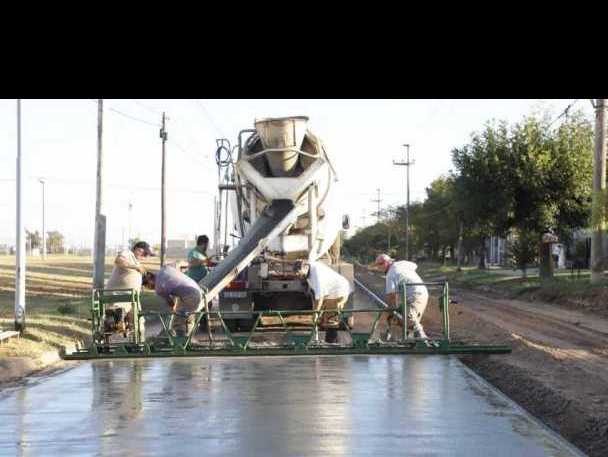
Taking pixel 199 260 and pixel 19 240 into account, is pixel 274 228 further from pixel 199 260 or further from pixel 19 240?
pixel 19 240

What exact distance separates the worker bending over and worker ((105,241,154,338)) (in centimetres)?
177

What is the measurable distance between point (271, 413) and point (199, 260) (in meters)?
8.73

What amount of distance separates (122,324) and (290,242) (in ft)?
14.6

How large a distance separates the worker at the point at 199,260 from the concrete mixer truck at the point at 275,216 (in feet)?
1.13

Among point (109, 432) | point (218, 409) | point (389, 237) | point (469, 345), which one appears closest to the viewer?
point (109, 432)

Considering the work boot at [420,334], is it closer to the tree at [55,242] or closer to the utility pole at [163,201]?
the utility pole at [163,201]

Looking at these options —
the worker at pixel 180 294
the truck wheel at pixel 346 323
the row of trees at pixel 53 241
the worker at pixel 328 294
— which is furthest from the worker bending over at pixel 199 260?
the row of trees at pixel 53 241

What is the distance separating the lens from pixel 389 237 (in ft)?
332

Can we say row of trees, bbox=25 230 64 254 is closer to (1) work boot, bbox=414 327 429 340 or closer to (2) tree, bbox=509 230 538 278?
(2) tree, bbox=509 230 538 278

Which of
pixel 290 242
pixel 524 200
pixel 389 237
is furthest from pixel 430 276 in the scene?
pixel 290 242

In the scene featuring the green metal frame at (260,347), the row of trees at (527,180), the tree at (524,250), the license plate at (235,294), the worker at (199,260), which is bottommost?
the green metal frame at (260,347)

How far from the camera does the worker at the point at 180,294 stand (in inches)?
622

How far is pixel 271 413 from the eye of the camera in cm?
982
